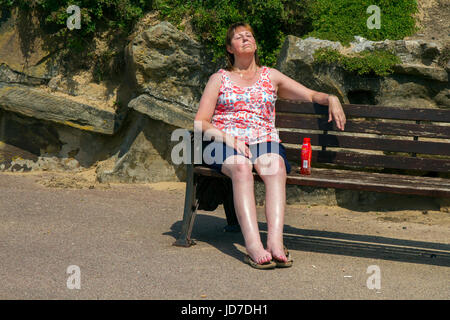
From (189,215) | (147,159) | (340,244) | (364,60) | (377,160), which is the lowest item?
(340,244)

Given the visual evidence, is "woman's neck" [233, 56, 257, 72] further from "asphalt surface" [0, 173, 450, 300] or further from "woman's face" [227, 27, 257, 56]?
"asphalt surface" [0, 173, 450, 300]

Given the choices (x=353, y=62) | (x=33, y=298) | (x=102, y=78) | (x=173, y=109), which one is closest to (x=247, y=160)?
(x=33, y=298)

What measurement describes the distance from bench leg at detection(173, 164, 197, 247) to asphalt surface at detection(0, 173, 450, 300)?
0.30 feet

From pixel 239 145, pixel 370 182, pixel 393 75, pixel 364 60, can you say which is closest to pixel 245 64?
pixel 239 145

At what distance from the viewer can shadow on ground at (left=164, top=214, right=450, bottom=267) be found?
4.76 metres

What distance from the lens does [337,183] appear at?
14.6ft

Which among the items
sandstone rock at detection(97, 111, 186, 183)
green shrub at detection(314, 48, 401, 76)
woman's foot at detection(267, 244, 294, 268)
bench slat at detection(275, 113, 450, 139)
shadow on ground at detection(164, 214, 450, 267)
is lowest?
shadow on ground at detection(164, 214, 450, 267)

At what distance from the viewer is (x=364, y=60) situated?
6957mm

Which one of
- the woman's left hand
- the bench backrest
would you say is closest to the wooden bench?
the bench backrest

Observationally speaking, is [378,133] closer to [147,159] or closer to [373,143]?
[373,143]

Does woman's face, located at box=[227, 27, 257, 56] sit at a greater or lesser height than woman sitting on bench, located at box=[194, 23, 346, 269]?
greater

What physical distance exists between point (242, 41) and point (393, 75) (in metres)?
2.70

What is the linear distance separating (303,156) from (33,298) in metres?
2.27

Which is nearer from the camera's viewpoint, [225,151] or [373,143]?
[225,151]
